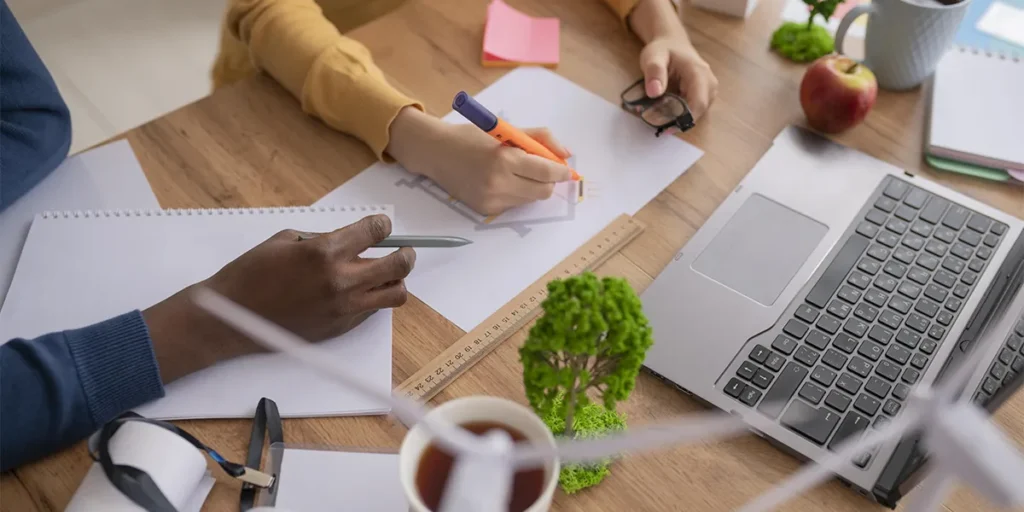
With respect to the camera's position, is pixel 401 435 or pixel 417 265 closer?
pixel 401 435

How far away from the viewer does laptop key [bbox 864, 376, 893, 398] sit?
665mm

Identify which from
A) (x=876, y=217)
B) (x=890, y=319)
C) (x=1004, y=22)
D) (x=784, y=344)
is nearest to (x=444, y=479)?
(x=784, y=344)

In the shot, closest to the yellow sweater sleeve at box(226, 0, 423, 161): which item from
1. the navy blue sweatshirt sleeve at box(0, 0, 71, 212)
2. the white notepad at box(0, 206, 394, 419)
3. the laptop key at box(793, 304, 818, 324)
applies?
the white notepad at box(0, 206, 394, 419)

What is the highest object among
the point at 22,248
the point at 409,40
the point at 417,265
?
the point at 409,40

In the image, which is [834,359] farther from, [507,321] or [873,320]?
[507,321]

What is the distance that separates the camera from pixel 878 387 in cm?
67

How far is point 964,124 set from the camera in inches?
36.4

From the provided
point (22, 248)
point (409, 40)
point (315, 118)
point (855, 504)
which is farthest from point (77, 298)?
point (855, 504)

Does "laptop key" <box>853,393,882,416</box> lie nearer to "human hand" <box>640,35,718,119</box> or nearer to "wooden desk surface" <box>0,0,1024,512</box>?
"wooden desk surface" <box>0,0,1024,512</box>

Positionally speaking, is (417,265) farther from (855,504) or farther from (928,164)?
(928,164)

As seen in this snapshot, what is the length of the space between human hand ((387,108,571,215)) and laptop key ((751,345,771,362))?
0.27 metres

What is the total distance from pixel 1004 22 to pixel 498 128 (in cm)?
83

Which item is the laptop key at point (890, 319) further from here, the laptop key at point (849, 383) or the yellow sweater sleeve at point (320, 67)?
→ the yellow sweater sleeve at point (320, 67)

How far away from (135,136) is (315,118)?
0.67 feet
